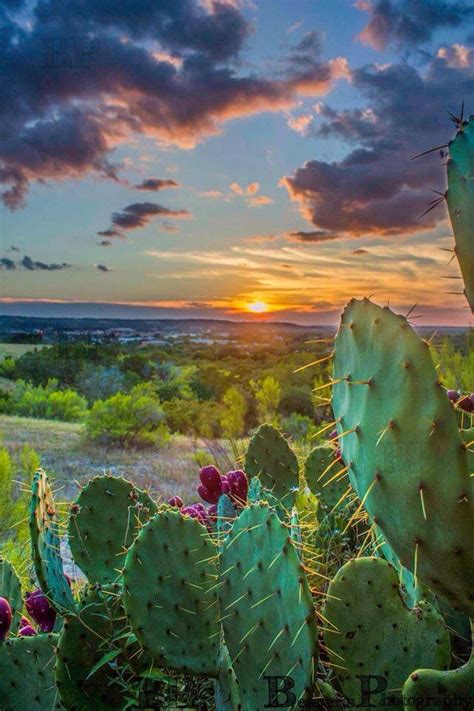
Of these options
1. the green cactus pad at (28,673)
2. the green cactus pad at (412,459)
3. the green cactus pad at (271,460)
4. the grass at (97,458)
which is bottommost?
the grass at (97,458)

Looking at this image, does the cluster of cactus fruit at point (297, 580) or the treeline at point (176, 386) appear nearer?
the cluster of cactus fruit at point (297, 580)

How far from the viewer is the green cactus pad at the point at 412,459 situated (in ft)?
3.66

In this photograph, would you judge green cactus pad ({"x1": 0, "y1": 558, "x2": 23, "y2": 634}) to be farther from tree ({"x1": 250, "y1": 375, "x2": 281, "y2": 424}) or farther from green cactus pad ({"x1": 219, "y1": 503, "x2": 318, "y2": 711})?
tree ({"x1": 250, "y1": 375, "x2": 281, "y2": 424})

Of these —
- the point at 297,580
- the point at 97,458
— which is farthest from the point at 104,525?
the point at 97,458

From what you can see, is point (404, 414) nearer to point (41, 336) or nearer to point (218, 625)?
point (218, 625)

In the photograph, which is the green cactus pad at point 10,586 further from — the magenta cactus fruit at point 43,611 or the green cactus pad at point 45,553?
the green cactus pad at point 45,553

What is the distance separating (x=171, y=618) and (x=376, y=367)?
920 millimetres

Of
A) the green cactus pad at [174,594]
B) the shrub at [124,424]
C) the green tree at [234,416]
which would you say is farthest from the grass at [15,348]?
the green cactus pad at [174,594]

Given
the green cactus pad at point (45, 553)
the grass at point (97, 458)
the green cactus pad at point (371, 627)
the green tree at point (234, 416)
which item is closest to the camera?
the green cactus pad at point (371, 627)

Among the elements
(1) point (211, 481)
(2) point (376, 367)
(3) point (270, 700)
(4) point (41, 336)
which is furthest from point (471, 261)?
(4) point (41, 336)

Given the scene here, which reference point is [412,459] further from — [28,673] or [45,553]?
[28,673]

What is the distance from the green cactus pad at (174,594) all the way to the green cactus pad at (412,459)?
0.69 metres

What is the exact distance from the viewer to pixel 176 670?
69.1 inches

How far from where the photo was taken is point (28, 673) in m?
1.97
